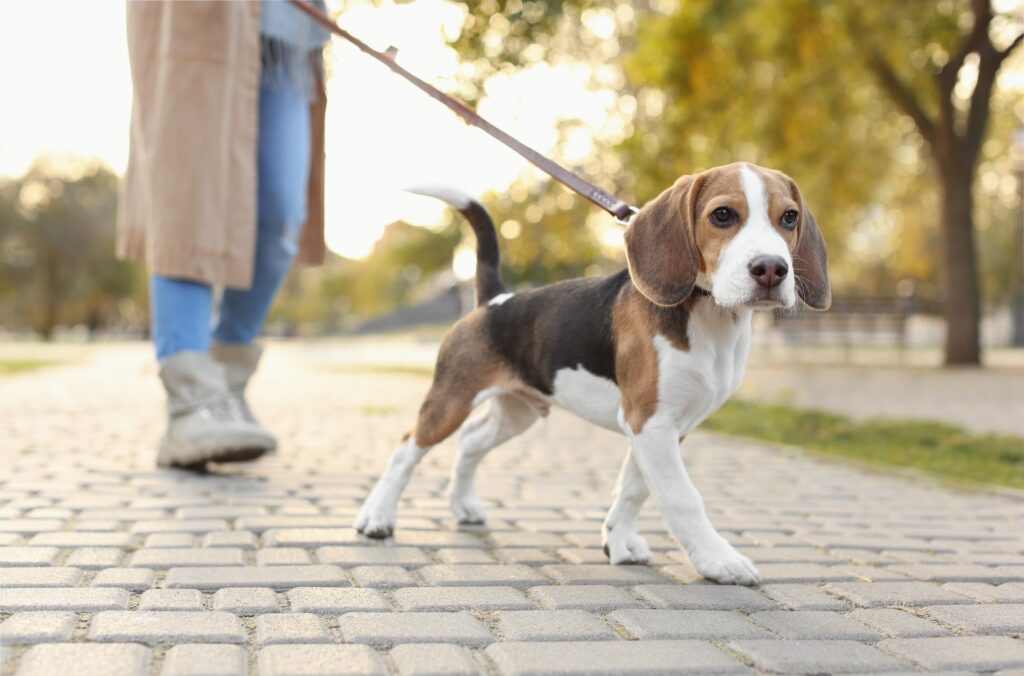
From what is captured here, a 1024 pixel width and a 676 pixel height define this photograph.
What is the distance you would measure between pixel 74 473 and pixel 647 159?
501 inches

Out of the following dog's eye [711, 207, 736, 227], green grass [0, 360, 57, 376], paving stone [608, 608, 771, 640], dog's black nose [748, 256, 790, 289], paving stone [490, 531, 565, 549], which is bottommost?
green grass [0, 360, 57, 376]

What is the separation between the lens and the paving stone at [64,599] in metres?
2.70

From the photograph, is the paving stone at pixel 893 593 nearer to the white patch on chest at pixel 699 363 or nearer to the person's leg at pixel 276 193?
the white patch on chest at pixel 699 363

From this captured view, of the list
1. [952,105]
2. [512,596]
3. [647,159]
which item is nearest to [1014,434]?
[512,596]

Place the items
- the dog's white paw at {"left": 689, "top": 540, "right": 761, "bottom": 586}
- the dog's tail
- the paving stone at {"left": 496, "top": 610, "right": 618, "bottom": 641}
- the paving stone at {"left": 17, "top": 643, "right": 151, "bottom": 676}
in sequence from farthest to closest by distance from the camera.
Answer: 1. the dog's tail
2. the dog's white paw at {"left": 689, "top": 540, "right": 761, "bottom": 586}
3. the paving stone at {"left": 496, "top": 610, "right": 618, "bottom": 641}
4. the paving stone at {"left": 17, "top": 643, "right": 151, "bottom": 676}

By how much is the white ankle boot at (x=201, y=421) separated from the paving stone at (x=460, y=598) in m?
2.14

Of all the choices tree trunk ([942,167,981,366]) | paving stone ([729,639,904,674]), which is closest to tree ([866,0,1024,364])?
tree trunk ([942,167,981,366])

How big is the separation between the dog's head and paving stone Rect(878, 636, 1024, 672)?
954 millimetres

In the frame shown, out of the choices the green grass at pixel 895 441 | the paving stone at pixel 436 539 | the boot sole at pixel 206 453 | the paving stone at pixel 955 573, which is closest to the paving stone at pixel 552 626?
the paving stone at pixel 436 539

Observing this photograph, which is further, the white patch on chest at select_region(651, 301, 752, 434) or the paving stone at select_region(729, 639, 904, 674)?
the white patch on chest at select_region(651, 301, 752, 434)

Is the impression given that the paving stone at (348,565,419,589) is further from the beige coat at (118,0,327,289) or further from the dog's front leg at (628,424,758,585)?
the beige coat at (118,0,327,289)

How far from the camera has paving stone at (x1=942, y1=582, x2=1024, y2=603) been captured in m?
3.13

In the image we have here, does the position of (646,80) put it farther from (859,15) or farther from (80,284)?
(80,284)

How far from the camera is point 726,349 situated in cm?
326
